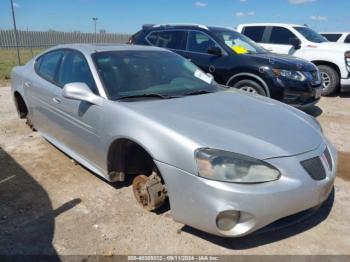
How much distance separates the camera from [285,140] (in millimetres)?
2633

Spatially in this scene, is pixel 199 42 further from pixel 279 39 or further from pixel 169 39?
pixel 279 39

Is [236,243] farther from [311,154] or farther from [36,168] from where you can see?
[36,168]

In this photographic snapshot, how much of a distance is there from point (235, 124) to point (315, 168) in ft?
2.29

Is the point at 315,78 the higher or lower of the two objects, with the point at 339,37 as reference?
lower

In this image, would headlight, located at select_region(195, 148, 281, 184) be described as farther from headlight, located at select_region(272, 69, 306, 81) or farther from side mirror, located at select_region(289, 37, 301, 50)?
side mirror, located at select_region(289, 37, 301, 50)

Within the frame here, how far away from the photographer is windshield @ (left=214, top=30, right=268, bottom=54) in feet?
22.1

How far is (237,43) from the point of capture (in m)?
6.91

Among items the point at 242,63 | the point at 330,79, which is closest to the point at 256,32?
the point at 330,79

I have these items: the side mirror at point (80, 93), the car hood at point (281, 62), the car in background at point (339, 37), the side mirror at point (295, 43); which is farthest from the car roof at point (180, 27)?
the car in background at point (339, 37)

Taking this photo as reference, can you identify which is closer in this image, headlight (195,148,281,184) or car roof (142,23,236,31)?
headlight (195,148,281,184)

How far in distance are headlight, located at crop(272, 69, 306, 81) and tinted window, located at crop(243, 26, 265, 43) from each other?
13.6 ft

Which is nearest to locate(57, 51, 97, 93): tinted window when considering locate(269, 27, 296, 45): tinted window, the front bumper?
the front bumper

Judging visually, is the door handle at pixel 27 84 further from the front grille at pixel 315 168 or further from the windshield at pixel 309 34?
the windshield at pixel 309 34

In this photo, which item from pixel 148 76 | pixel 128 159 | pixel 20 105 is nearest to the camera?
pixel 128 159
